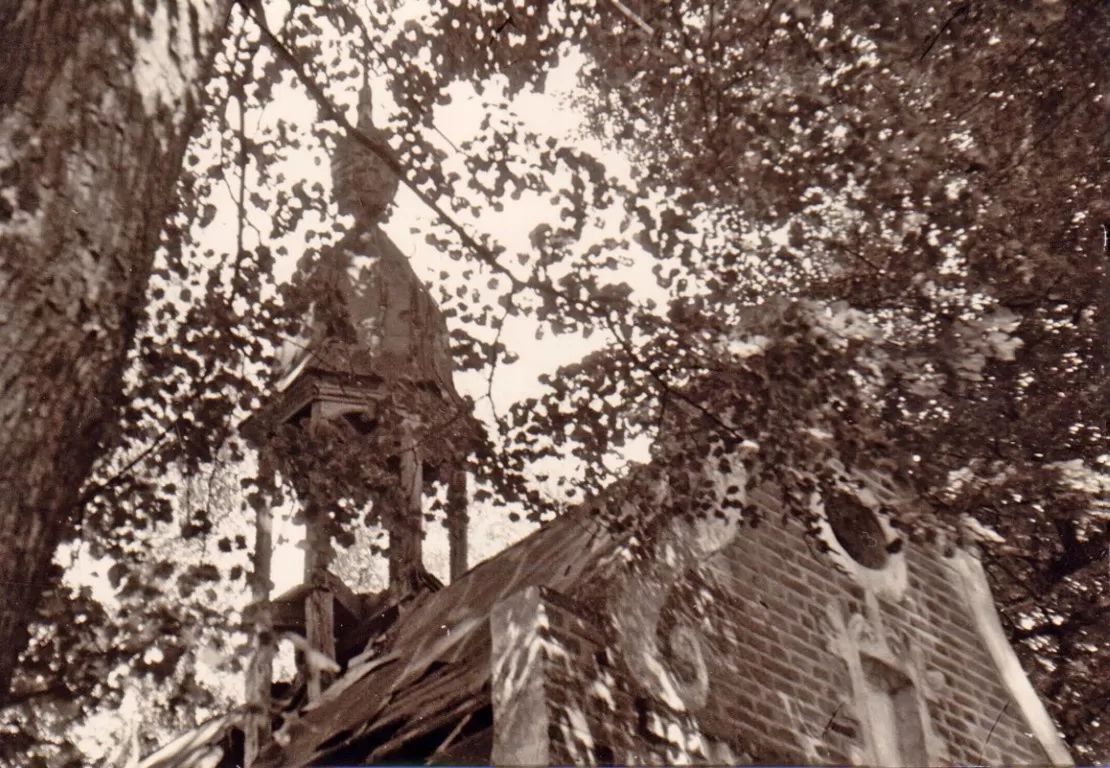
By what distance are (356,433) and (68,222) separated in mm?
9092

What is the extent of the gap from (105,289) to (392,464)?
9.52 m

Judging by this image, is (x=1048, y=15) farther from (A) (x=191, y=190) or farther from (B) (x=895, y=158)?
(A) (x=191, y=190)

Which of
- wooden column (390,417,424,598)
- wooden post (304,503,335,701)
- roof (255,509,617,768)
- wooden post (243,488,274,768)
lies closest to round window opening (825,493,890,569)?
roof (255,509,617,768)

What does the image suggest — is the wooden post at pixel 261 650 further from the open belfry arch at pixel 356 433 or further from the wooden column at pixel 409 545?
the wooden column at pixel 409 545

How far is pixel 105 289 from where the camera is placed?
3369 millimetres

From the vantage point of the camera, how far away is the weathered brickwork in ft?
21.6

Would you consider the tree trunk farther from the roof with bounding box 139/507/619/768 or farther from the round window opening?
the round window opening

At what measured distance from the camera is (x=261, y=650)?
9.43 m

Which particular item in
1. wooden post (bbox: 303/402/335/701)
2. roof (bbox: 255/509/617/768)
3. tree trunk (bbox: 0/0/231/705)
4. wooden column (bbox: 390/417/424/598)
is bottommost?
A: tree trunk (bbox: 0/0/231/705)

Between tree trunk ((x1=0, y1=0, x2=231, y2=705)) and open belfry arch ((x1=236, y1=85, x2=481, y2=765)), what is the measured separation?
383 centimetres

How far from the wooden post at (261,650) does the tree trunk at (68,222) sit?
12.3ft

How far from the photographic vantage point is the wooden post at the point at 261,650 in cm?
734

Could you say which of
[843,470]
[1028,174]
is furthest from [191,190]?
[1028,174]

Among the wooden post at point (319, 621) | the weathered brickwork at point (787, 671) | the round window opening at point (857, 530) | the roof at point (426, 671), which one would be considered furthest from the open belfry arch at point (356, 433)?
Answer: the round window opening at point (857, 530)
